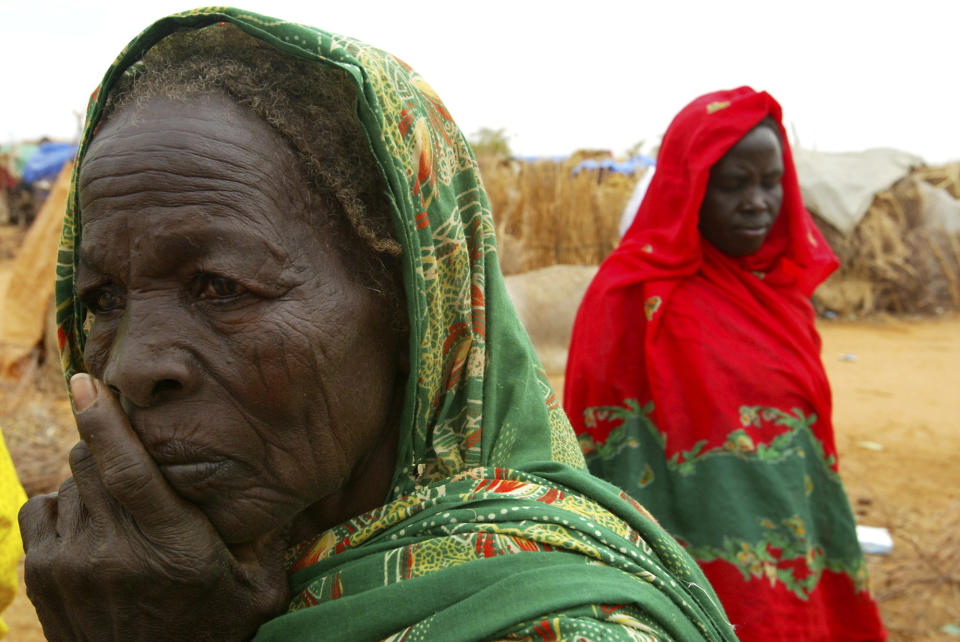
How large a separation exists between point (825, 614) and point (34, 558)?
352 centimetres

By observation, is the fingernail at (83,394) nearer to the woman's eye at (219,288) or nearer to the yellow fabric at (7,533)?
the woman's eye at (219,288)

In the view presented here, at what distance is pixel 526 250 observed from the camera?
11883mm

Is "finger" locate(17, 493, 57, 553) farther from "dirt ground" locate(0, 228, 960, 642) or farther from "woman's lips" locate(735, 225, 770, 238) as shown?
"dirt ground" locate(0, 228, 960, 642)

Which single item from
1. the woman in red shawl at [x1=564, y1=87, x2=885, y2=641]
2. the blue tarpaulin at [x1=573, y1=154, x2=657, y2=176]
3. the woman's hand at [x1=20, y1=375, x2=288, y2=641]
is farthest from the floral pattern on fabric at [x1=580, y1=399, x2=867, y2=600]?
the blue tarpaulin at [x1=573, y1=154, x2=657, y2=176]

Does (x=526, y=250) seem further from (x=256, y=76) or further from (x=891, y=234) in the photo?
(x=256, y=76)

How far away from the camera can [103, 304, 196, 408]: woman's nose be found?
3.80 feet

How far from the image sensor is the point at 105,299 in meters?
1.32

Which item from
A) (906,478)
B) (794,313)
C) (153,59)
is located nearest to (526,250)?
(906,478)

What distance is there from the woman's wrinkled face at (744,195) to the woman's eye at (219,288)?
10.3 ft

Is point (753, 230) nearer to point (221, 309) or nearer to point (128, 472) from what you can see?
point (221, 309)

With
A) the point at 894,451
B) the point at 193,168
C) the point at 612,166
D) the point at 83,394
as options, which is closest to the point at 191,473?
the point at 83,394

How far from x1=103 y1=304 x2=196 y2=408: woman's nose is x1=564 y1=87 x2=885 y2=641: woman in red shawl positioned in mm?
2897

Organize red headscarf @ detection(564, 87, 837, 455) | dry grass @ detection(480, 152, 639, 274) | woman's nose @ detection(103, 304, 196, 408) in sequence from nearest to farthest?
woman's nose @ detection(103, 304, 196, 408)
red headscarf @ detection(564, 87, 837, 455)
dry grass @ detection(480, 152, 639, 274)

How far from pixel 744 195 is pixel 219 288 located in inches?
127
